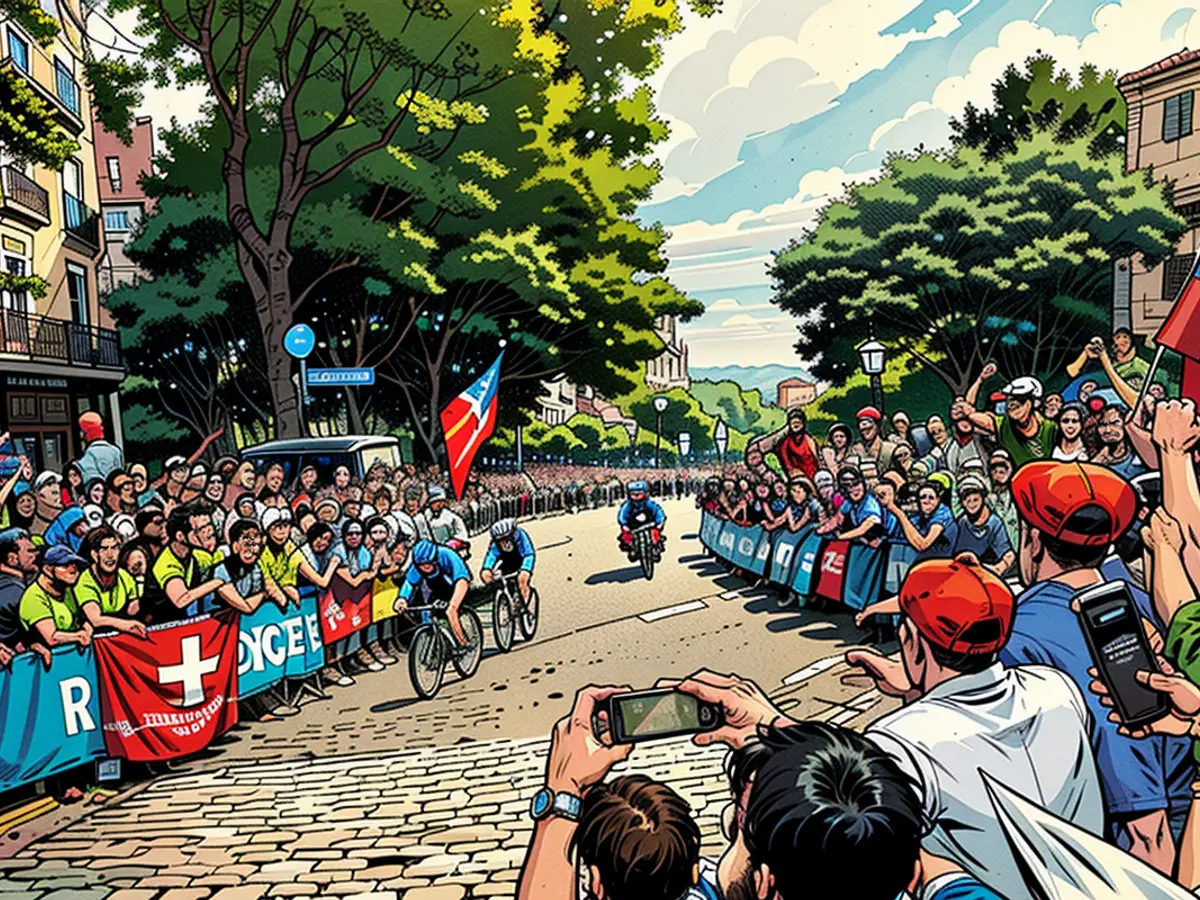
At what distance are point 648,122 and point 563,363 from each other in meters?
1.09

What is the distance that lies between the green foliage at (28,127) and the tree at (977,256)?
3114 mm

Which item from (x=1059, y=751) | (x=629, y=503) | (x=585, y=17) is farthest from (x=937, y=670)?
(x=585, y=17)

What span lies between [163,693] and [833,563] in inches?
133

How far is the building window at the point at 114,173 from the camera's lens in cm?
364

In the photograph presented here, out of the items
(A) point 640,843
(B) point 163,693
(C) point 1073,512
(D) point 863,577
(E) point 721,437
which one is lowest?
(B) point 163,693

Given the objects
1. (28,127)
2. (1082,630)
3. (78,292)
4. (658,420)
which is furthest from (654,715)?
(28,127)

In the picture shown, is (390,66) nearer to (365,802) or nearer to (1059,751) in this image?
(365,802)

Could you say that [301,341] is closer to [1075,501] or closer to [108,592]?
[108,592]

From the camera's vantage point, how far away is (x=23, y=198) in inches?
139

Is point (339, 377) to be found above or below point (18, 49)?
below

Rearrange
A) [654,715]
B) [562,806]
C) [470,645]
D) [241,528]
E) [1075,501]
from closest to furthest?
[562,806] < [654,715] < [1075,501] < [470,645] < [241,528]

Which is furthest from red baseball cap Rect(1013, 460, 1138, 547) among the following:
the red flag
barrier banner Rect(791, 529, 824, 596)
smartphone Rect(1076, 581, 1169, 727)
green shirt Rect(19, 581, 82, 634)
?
green shirt Rect(19, 581, 82, 634)

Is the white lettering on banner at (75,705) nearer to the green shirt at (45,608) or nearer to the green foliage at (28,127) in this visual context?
the green shirt at (45,608)

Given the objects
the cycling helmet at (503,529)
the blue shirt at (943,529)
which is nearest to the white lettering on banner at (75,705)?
the cycling helmet at (503,529)
